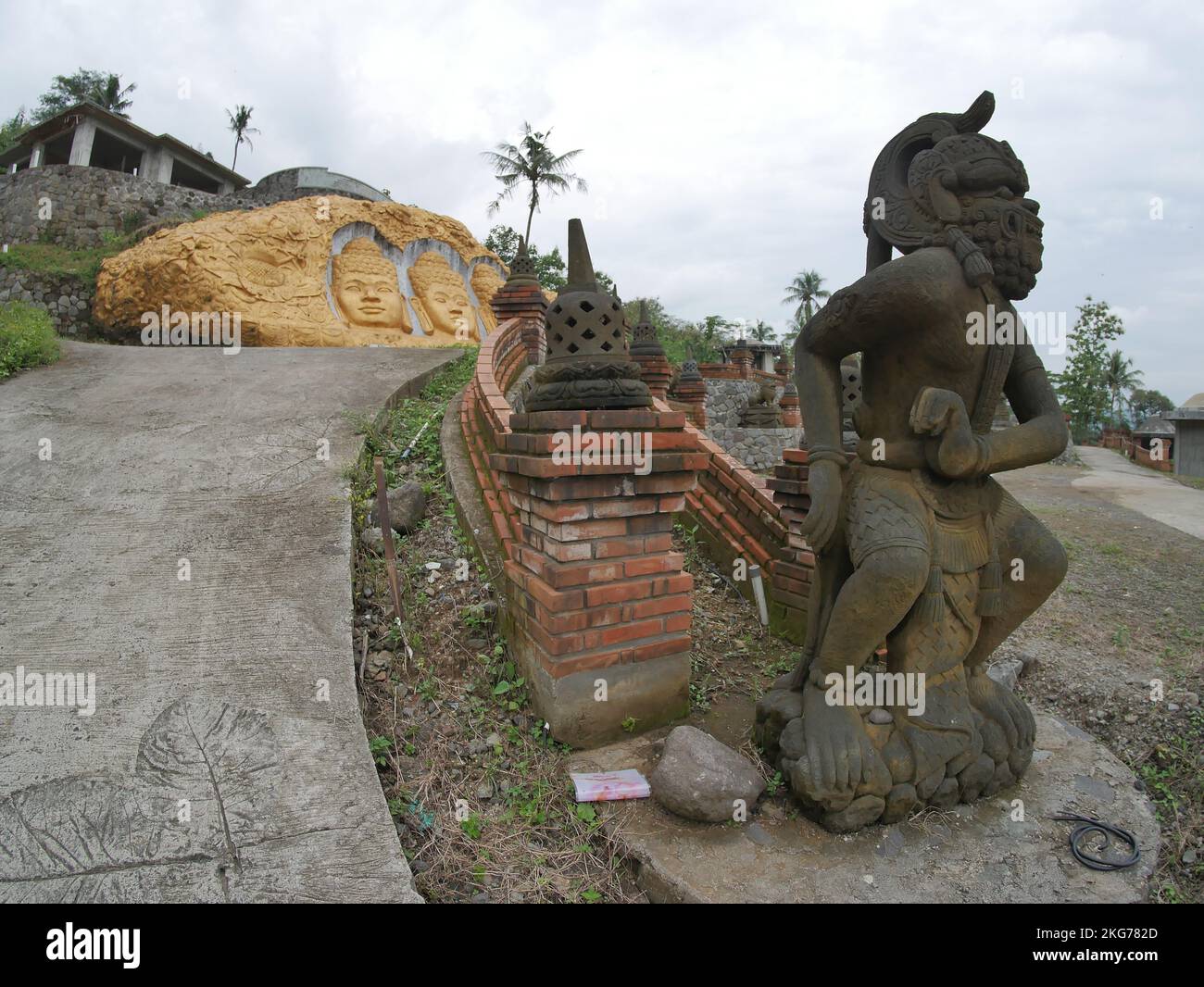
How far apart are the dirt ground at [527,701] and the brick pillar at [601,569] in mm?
266

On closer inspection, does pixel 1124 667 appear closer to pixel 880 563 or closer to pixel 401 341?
pixel 880 563

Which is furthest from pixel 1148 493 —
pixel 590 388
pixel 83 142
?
pixel 83 142

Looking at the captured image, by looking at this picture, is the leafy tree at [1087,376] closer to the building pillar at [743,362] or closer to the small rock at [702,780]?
the building pillar at [743,362]

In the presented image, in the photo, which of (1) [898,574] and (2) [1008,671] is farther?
(2) [1008,671]

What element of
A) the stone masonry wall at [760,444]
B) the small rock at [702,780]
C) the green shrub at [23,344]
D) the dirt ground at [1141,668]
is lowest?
the dirt ground at [1141,668]

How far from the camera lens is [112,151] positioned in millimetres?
21156

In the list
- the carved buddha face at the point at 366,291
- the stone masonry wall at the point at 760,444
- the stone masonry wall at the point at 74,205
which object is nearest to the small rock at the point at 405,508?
the carved buddha face at the point at 366,291

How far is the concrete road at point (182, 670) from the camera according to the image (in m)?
1.79

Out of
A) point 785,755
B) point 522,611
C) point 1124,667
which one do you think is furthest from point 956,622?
point 1124,667

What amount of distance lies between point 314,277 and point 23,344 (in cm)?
625

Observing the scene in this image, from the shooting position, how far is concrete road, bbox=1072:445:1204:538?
32.6 feet

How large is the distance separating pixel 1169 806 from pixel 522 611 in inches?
111

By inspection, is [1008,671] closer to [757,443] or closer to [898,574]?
[898,574]

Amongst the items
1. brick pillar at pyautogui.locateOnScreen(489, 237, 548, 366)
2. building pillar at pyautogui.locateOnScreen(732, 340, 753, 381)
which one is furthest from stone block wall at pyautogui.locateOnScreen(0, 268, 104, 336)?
building pillar at pyautogui.locateOnScreen(732, 340, 753, 381)
